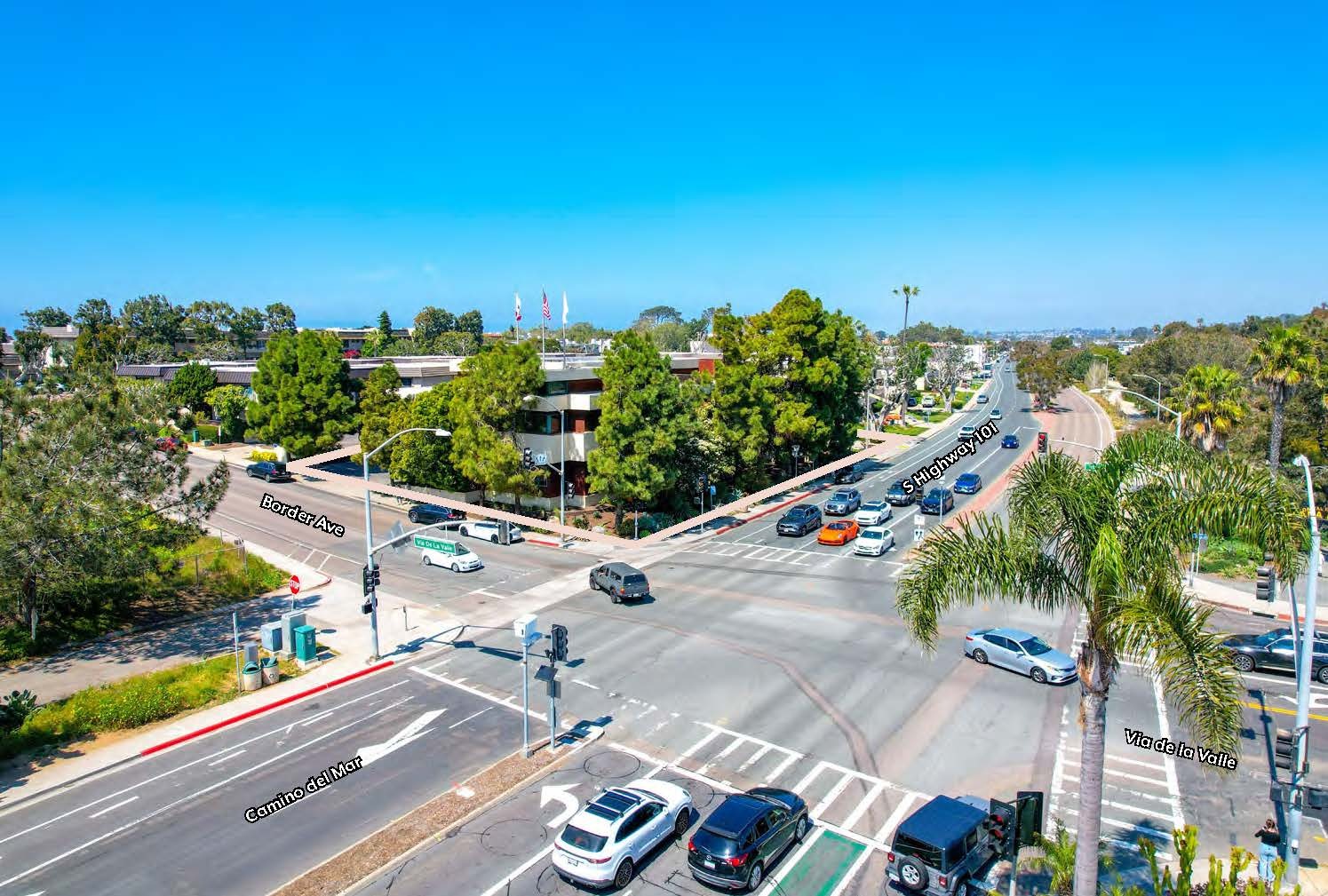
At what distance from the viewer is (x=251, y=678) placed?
88.8ft

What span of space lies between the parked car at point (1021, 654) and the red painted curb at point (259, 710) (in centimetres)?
2057

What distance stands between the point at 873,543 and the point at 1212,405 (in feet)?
71.4

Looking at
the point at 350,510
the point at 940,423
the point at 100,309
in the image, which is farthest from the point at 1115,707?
the point at 100,309

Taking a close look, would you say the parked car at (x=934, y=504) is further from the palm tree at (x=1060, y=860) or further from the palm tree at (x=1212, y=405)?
the palm tree at (x=1060, y=860)

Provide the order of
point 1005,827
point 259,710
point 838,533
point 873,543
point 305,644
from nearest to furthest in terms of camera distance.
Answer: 1. point 1005,827
2. point 259,710
3. point 305,644
4. point 873,543
5. point 838,533

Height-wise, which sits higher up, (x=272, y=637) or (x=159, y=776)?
(x=272, y=637)

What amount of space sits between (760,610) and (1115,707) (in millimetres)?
13702

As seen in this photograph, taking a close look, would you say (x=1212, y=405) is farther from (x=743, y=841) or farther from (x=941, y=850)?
(x=743, y=841)

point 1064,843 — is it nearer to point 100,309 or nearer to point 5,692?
point 5,692

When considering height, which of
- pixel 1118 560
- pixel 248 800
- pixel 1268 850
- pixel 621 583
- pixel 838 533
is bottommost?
pixel 248 800

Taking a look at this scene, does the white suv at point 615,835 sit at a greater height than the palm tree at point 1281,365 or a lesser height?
lesser

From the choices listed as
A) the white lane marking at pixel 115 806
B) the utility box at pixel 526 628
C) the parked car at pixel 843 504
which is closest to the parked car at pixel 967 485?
the parked car at pixel 843 504

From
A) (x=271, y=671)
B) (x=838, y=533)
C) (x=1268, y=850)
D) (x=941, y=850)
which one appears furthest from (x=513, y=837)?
(x=838, y=533)

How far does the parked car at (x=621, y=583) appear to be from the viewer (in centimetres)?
3519
